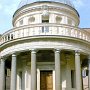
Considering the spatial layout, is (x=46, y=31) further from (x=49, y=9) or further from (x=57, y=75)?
(x=49, y=9)

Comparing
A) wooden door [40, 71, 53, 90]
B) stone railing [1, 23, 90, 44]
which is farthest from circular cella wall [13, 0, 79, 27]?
wooden door [40, 71, 53, 90]

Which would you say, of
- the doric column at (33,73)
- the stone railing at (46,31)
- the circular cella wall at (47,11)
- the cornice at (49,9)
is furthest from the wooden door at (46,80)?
the cornice at (49,9)

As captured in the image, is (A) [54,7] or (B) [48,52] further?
(A) [54,7]

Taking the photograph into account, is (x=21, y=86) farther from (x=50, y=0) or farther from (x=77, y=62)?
(x=50, y=0)

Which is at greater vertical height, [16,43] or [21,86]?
[16,43]

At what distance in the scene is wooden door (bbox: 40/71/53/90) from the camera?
28656 millimetres

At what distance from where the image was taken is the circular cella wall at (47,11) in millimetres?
31266

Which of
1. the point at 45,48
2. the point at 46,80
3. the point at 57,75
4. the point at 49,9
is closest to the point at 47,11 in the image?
the point at 49,9

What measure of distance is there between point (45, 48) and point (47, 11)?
600 centimetres

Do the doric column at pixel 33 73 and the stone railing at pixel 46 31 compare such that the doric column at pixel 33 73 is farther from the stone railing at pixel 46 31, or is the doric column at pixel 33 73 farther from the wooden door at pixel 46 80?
the wooden door at pixel 46 80

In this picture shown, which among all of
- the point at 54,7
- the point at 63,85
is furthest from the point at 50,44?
the point at 54,7

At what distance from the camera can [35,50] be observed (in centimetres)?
2597

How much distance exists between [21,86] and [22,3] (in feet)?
31.4

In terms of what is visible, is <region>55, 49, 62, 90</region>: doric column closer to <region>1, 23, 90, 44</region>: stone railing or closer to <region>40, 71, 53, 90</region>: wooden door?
<region>1, 23, 90, 44</region>: stone railing
